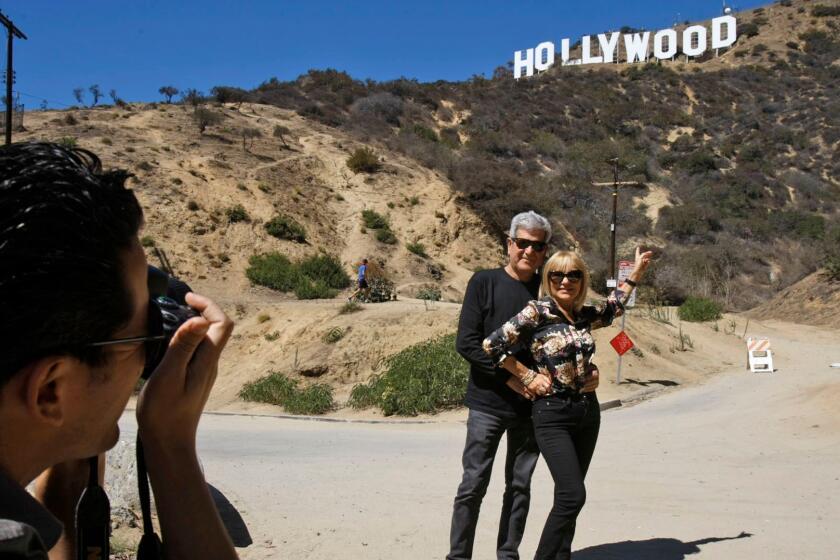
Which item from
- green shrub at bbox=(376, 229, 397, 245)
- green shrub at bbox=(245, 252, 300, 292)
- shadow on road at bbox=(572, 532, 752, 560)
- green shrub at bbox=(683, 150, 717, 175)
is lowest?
shadow on road at bbox=(572, 532, 752, 560)

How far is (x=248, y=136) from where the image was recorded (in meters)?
36.2

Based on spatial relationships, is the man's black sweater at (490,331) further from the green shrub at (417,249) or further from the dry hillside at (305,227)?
the green shrub at (417,249)

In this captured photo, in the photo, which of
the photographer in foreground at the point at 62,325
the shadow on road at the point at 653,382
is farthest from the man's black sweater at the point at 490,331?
the shadow on road at the point at 653,382

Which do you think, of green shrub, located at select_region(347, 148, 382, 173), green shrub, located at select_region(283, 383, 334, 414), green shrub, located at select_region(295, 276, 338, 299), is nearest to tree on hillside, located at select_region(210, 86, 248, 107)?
green shrub, located at select_region(347, 148, 382, 173)

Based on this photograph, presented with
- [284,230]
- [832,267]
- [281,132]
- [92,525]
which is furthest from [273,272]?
[92,525]

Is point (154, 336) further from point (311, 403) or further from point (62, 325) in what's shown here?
point (311, 403)

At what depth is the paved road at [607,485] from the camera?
16.6ft

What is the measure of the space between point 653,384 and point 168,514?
48.7 ft

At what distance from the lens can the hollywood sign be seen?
72812mm

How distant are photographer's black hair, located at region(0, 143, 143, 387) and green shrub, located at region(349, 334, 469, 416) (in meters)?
12.0

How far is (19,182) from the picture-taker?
0.95m

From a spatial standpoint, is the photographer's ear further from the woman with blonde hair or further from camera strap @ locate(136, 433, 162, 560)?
the woman with blonde hair

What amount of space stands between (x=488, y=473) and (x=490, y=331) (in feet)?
2.43

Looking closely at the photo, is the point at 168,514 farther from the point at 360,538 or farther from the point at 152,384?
the point at 360,538
